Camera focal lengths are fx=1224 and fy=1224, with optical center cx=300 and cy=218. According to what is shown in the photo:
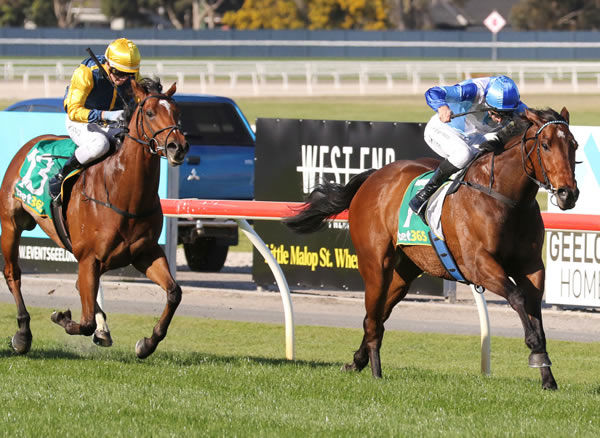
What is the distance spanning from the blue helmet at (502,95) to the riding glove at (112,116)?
2204 mm

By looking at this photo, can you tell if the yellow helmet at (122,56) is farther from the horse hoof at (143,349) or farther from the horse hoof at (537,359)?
the horse hoof at (537,359)

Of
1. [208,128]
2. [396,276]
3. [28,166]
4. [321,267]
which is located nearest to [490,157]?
[396,276]

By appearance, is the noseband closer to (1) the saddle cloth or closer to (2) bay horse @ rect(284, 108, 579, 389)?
(2) bay horse @ rect(284, 108, 579, 389)

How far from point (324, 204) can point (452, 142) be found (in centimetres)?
121

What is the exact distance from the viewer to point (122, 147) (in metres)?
7.31

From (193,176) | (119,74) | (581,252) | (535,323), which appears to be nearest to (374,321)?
(535,323)

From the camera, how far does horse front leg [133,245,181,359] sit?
282 inches

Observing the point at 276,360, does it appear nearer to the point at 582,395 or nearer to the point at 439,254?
the point at 439,254

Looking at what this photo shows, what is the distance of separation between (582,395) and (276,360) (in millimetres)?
2235

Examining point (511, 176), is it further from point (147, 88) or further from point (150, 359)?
point (150, 359)

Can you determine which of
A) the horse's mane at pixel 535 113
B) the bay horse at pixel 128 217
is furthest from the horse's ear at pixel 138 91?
the horse's mane at pixel 535 113

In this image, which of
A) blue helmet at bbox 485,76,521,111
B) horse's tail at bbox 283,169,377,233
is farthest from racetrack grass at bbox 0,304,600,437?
blue helmet at bbox 485,76,521,111

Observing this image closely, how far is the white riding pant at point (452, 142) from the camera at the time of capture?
7020 mm

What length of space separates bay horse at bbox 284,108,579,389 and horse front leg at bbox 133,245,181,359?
1.15 metres
